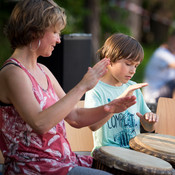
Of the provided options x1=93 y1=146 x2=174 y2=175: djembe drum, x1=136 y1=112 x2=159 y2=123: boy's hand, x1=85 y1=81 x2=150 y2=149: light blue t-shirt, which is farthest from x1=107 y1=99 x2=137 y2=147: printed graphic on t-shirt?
x1=93 y1=146 x2=174 y2=175: djembe drum

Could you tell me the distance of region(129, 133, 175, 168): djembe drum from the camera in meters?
2.24

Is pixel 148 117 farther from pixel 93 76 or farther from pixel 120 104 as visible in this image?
pixel 93 76

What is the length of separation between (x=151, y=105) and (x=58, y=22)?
1699 millimetres

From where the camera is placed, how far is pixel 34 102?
1.77 m

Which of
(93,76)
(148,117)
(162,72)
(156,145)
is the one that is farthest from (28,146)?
(162,72)

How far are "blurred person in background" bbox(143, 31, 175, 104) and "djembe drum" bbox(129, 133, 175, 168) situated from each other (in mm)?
2947

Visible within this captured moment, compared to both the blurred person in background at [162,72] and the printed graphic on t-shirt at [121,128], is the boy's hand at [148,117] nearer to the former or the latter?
the printed graphic on t-shirt at [121,128]

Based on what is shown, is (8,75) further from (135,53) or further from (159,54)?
(159,54)

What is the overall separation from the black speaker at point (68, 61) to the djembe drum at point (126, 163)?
2602 mm

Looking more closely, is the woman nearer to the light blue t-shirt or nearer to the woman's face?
the woman's face

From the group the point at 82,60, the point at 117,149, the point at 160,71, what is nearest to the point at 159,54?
the point at 160,71

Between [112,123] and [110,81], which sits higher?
[110,81]

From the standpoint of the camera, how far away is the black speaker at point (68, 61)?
4672 millimetres

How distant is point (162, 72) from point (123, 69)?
133 inches
